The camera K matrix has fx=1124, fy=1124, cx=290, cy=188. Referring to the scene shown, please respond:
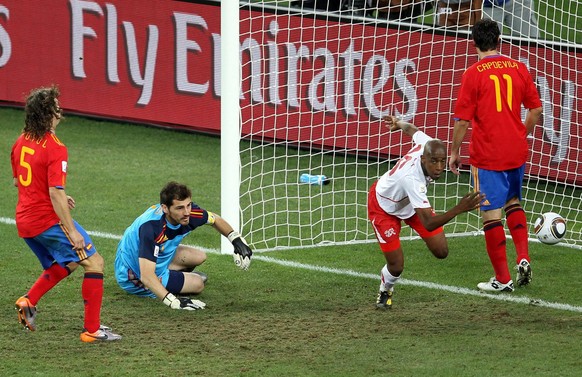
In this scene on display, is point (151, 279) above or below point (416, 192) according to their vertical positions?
below

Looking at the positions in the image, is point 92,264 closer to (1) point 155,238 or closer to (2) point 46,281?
(2) point 46,281

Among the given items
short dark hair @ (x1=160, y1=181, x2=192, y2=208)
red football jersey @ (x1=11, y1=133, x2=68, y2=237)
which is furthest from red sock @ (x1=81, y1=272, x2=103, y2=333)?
short dark hair @ (x1=160, y1=181, x2=192, y2=208)

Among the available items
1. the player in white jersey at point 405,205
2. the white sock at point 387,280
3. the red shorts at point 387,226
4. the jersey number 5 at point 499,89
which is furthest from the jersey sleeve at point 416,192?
the jersey number 5 at point 499,89

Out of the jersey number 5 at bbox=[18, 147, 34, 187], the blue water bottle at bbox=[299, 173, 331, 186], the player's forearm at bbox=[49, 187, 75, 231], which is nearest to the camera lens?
the player's forearm at bbox=[49, 187, 75, 231]

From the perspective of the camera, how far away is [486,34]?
29.0 ft

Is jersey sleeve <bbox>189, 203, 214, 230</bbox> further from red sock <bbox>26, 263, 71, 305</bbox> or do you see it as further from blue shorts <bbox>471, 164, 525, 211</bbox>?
blue shorts <bbox>471, 164, 525, 211</bbox>

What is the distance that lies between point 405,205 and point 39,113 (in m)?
2.88

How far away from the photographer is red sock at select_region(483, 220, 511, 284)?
8.98 meters

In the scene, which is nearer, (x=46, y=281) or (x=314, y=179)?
(x=46, y=281)

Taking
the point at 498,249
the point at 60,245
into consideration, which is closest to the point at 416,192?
the point at 498,249

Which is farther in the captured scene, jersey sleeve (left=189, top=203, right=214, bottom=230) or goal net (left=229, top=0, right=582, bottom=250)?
goal net (left=229, top=0, right=582, bottom=250)

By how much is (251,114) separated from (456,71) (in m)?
2.34

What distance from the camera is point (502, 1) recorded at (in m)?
11.9

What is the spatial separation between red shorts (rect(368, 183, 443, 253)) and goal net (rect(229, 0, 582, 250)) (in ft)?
7.47
